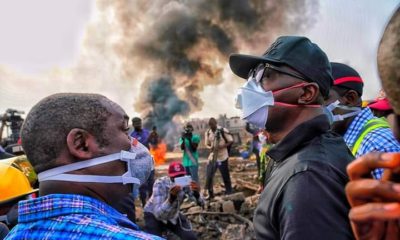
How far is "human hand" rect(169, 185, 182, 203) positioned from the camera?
5.17 metres

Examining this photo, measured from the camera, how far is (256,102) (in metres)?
1.96

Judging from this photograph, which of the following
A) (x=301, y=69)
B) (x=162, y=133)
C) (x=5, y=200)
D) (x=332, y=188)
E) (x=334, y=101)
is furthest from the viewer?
(x=162, y=133)

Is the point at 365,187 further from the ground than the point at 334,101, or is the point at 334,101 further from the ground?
the point at 334,101

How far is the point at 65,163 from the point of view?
1447mm

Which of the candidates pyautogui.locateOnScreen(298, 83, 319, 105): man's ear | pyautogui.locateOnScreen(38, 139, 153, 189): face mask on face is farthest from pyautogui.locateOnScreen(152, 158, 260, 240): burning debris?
pyautogui.locateOnScreen(298, 83, 319, 105): man's ear

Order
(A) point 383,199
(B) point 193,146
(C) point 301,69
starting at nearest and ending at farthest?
(A) point 383,199, (C) point 301,69, (B) point 193,146

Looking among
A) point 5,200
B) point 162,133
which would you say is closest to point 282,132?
point 5,200

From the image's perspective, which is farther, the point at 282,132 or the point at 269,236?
the point at 282,132

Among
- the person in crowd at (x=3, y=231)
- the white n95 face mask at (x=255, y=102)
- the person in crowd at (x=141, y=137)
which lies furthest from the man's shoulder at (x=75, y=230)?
the person in crowd at (x=141, y=137)

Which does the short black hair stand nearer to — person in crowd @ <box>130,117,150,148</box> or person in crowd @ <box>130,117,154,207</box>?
person in crowd @ <box>130,117,154,207</box>

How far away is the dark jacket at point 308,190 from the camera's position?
1.33m

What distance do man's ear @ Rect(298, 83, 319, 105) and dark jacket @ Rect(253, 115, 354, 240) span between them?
15 cm

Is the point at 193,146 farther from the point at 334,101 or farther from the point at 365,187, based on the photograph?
the point at 365,187

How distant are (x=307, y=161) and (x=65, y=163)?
0.97 metres
